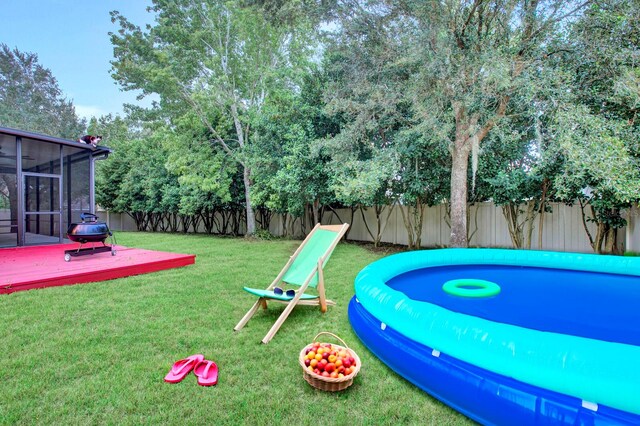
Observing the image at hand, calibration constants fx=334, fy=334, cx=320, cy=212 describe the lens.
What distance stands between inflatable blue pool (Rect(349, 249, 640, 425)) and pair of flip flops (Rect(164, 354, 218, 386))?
50.9 inches

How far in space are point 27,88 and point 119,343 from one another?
115 ft

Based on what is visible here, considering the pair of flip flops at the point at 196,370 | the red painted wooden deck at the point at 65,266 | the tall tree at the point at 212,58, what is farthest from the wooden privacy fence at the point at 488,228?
the pair of flip flops at the point at 196,370

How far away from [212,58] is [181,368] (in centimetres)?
1137

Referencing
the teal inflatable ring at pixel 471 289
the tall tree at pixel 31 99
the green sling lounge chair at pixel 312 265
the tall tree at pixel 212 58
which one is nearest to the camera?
the green sling lounge chair at pixel 312 265

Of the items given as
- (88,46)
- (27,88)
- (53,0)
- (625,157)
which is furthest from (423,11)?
(27,88)

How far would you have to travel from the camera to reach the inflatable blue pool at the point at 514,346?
1.58 m

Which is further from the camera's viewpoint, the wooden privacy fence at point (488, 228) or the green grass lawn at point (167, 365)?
the wooden privacy fence at point (488, 228)

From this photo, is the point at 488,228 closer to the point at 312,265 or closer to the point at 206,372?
the point at 312,265

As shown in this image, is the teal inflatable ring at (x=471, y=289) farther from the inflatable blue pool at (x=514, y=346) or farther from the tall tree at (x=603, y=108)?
the tall tree at (x=603, y=108)

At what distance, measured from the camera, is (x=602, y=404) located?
61.3 inches

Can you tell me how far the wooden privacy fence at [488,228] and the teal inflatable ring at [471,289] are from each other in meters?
4.72

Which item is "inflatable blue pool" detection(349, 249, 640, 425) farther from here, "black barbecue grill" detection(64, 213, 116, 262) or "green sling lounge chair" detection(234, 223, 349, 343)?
"black barbecue grill" detection(64, 213, 116, 262)

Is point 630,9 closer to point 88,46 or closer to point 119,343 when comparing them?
point 119,343

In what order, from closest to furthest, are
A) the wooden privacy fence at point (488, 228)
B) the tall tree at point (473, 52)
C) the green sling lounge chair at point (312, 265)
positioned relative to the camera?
the green sling lounge chair at point (312, 265) → the tall tree at point (473, 52) → the wooden privacy fence at point (488, 228)
